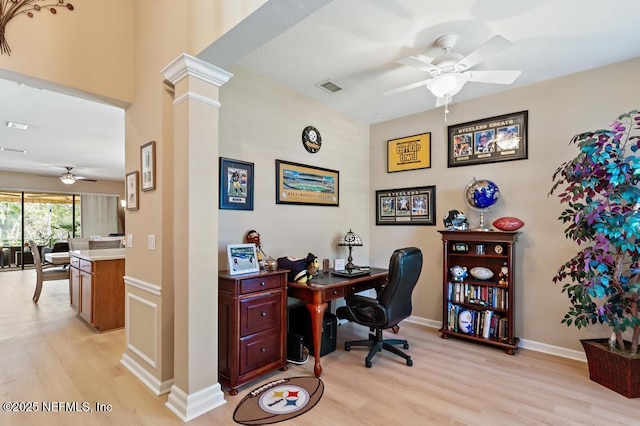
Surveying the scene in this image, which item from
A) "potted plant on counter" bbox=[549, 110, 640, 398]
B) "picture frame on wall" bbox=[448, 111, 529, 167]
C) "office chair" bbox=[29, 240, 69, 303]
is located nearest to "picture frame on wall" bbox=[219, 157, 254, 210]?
"picture frame on wall" bbox=[448, 111, 529, 167]

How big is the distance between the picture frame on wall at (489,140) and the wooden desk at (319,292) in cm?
186

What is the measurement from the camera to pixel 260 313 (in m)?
2.42

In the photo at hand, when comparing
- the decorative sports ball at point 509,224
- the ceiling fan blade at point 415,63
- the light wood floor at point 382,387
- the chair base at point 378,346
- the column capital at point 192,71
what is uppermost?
the ceiling fan blade at point 415,63

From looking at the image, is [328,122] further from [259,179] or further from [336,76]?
[259,179]

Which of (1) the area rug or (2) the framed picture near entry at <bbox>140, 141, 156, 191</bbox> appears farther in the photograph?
(2) the framed picture near entry at <bbox>140, 141, 156, 191</bbox>

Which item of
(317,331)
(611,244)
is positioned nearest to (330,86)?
(317,331)

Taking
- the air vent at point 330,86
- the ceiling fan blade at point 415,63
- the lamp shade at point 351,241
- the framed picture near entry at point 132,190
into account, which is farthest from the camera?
the lamp shade at point 351,241

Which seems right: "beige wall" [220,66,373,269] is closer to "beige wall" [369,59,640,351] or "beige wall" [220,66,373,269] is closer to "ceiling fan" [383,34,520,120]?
"beige wall" [369,59,640,351]

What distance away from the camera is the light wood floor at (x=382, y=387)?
6.61 feet

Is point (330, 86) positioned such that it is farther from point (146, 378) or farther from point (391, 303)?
point (146, 378)

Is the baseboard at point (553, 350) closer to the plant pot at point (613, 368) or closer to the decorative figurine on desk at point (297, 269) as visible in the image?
the plant pot at point (613, 368)

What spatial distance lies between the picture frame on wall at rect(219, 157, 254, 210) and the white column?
0.54 m

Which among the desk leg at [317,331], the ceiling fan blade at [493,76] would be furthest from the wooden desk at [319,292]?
the ceiling fan blade at [493,76]

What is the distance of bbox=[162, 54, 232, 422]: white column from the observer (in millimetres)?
2025
